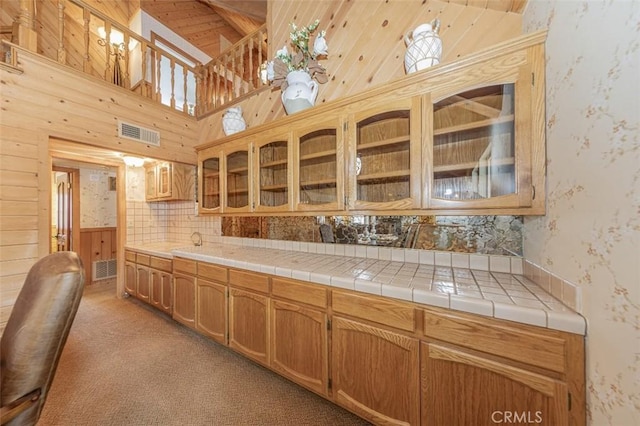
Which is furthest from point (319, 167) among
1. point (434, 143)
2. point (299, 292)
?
point (299, 292)

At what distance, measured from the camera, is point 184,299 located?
2311mm

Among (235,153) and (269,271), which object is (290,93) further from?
(269,271)

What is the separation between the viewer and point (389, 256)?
1.76 metres

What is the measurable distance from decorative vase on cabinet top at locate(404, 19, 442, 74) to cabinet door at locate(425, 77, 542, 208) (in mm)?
303

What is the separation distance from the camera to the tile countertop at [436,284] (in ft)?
2.93

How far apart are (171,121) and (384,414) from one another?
359cm

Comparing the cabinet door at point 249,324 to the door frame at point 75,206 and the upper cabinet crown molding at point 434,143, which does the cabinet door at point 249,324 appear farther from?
the door frame at point 75,206

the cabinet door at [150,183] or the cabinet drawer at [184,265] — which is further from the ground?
the cabinet door at [150,183]

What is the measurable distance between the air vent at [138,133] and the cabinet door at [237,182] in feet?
3.71

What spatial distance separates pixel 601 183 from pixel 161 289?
354cm

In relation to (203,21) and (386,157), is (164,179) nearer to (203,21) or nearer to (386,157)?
(386,157)

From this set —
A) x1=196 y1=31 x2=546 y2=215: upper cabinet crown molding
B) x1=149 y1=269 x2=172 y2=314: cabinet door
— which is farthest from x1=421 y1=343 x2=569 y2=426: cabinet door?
x1=149 y1=269 x2=172 y2=314: cabinet door

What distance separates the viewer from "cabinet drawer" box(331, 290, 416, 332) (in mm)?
1124

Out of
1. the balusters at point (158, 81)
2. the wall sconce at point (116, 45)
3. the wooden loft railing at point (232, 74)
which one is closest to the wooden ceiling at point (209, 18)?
the wall sconce at point (116, 45)
